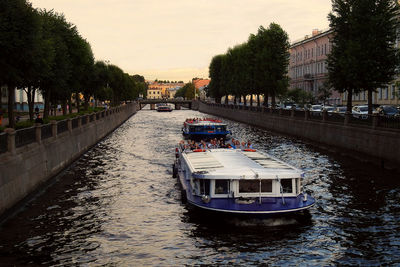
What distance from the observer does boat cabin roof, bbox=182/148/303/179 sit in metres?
20.3

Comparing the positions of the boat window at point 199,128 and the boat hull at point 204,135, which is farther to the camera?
the boat window at point 199,128

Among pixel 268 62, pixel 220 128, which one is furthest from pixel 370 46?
pixel 268 62

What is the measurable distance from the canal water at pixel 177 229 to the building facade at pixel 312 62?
240ft

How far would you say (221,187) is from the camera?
A: 20500 millimetres

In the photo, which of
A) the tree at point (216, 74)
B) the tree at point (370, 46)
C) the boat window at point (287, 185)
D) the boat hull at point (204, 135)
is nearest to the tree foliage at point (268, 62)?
the boat hull at point (204, 135)

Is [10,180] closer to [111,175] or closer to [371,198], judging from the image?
[111,175]

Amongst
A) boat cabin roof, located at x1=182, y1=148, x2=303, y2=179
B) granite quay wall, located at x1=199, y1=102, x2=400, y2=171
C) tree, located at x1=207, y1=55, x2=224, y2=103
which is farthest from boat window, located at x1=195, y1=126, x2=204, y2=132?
tree, located at x1=207, y1=55, x2=224, y2=103

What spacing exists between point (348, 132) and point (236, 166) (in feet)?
72.4

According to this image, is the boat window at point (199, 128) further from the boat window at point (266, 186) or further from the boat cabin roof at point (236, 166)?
the boat window at point (266, 186)

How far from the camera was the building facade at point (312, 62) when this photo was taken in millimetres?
103287

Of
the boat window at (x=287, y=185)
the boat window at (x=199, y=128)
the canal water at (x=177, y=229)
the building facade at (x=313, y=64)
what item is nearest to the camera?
the canal water at (x=177, y=229)

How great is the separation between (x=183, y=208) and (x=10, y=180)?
23.5 feet

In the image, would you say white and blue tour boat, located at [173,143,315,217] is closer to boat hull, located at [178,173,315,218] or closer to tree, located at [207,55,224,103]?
boat hull, located at [178,173,315,218]

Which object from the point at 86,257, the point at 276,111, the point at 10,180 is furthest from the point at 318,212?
the point at 276,111
